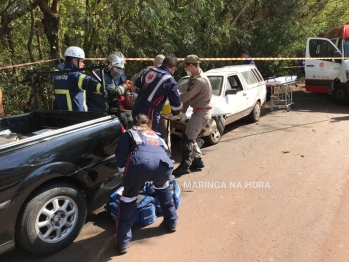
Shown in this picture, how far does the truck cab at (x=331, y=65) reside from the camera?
10.1m

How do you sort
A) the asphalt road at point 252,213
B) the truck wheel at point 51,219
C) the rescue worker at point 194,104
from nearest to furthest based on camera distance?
the truck wheel at point 51,219 → the asphalt road at point 252,213 → the rescue worker at point 194,104

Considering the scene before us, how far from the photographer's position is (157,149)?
313 cm

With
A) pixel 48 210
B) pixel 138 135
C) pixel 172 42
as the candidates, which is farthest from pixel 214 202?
pixel 172 42

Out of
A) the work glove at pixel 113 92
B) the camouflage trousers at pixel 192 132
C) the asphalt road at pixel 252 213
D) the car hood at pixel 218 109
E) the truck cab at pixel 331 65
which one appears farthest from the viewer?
the truck cab at pixel 331 65

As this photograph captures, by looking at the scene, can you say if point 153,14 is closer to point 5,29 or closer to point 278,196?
point 5,29

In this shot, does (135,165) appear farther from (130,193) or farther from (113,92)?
(113,92)

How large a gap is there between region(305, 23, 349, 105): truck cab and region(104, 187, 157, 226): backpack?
339 inches

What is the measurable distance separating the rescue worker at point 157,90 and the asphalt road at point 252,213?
1.29 m

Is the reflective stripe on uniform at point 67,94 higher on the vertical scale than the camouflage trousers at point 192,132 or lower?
higher

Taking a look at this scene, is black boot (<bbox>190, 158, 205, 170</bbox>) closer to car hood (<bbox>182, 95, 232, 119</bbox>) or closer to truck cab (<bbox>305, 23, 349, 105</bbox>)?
car hood (<bbox>182, 95, 232, 119</bbox>)

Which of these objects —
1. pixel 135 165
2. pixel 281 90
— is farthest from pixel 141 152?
pixel 281 90

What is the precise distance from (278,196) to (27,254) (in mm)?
3145

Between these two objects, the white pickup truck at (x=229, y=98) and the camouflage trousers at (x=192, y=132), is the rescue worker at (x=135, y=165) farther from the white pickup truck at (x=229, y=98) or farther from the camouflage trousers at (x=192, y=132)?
the white pickup truck at (x=229, y=98)

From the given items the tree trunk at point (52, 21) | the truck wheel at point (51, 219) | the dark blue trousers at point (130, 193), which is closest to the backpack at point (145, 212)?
the dark blue trousers at point (130, 193)
